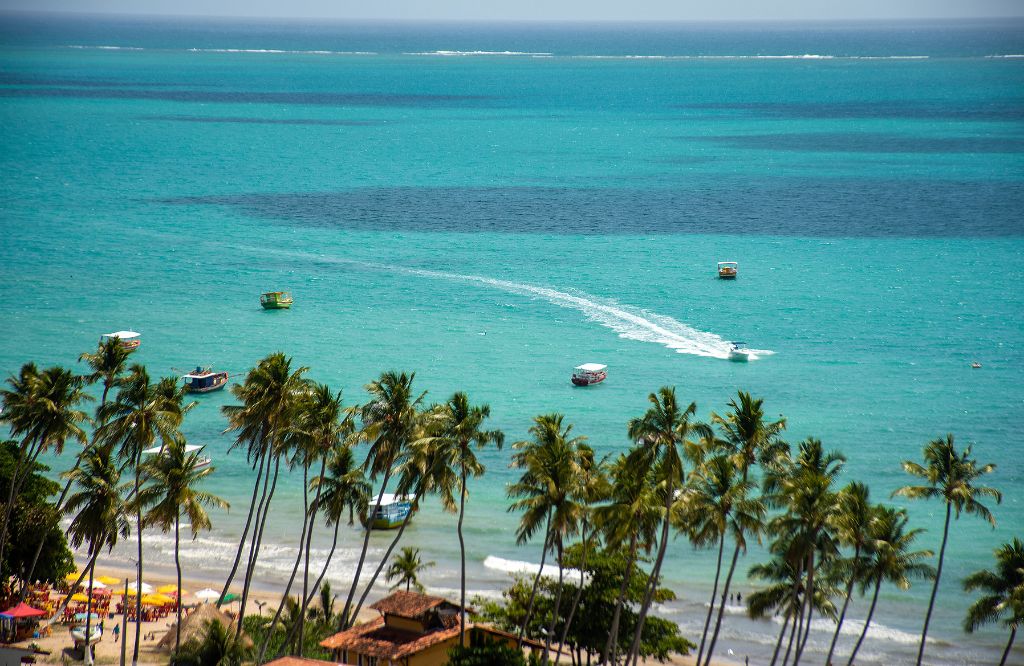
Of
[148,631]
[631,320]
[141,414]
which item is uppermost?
[631,320]

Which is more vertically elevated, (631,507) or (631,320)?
(631,320)

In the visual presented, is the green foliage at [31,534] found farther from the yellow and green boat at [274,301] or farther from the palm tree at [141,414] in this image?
the yellow and green boat at [274,301]

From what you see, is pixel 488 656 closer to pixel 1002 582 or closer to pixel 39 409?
pixel 1002 582

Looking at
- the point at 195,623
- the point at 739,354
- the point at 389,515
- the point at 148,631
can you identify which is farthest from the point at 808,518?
the point at 739,354

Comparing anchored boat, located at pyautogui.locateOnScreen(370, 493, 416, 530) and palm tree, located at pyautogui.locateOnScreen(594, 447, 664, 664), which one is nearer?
palm tree, located at pyautogui.locateOnScreen(594, 447, 664, 664)

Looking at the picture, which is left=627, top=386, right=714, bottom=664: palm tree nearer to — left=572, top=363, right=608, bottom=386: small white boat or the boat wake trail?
left=572, top=363, right=608, bottom=386: small white boat

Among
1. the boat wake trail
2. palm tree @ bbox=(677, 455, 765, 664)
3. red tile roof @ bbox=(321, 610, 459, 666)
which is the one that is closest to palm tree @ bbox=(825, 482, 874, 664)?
palm tree @ bbox=(677, 455, 765, 664)
